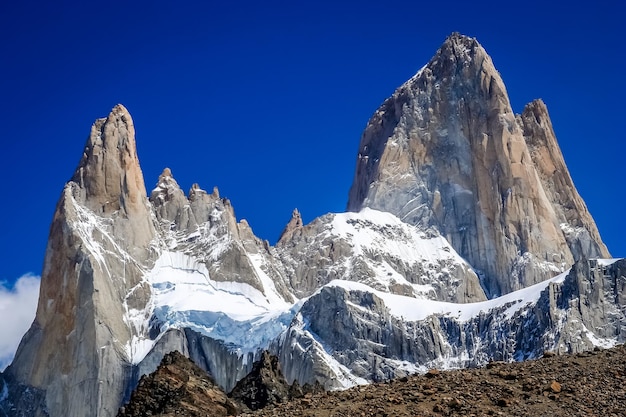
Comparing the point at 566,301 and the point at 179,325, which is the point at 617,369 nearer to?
the point at 566,301

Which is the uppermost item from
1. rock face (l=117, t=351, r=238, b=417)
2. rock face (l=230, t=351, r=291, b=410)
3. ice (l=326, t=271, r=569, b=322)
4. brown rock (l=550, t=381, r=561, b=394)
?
ice (l=326, t=271, r=569, b=322)

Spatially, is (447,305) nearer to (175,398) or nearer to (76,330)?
(76,330)

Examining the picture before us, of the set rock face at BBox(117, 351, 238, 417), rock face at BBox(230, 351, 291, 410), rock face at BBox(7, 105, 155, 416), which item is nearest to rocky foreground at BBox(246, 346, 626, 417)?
rock face at BBox(117, 351, 238, 417)

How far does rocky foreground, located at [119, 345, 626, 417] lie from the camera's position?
36188mm

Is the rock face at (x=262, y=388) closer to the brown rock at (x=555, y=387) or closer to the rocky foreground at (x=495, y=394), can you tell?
the rocky foreground at (x=495, y=394)

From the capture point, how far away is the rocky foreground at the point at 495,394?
36.2 meters

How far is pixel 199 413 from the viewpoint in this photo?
147ft

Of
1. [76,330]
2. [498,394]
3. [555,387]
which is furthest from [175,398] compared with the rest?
[76,330]

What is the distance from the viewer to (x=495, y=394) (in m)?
37.6

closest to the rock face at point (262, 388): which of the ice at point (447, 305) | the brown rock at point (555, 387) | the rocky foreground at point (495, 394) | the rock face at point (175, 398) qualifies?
the rock face at point (175, 398)

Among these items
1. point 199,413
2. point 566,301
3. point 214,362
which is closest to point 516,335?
point 566,301

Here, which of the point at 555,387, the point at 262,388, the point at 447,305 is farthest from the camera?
the point at 447,305

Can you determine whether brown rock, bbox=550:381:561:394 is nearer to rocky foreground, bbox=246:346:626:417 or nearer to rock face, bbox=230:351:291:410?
rocky foreground, bbox=246:346:626:417

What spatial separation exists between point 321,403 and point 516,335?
13609cm
